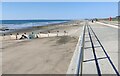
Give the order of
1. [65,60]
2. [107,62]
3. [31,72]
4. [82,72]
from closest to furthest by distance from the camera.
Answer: [82,72] → [107,62] → [31,72] → [65,60]

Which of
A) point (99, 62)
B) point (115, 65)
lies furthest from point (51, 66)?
point (115, 65)

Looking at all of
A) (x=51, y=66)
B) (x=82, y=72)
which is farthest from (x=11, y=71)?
(x=82, y=72)

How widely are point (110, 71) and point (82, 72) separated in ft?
2.81

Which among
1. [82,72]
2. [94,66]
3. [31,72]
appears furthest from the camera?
[31,72]

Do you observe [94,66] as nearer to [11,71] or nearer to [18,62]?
[11,71]

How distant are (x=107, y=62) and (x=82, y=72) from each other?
73.5 inches

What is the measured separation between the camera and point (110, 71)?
8305mm

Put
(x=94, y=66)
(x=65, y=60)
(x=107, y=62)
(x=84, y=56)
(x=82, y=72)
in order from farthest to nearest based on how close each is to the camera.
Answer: (x=65, y=60) → (x=84, y=56) → (x=107, y=62) → (x=94, y=66) → (x=82, y=72)

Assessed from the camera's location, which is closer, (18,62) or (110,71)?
(110,71)

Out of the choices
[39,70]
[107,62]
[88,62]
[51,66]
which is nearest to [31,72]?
[39,70]

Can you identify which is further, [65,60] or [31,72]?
[65,60]

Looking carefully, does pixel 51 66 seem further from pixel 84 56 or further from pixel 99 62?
pixel 99 62

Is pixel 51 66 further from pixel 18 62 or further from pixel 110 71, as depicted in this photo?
pixel 110 71

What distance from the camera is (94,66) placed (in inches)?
356
